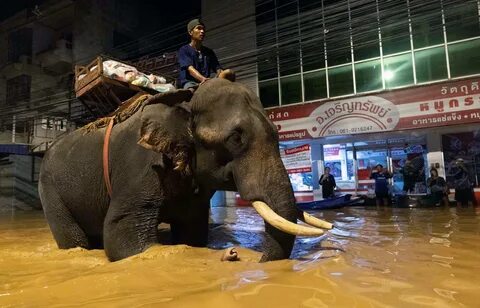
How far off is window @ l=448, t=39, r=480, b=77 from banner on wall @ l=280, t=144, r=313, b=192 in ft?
18.5

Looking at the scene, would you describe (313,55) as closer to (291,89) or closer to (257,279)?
(291,89)

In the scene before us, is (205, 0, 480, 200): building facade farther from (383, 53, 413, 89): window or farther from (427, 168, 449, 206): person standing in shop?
(427, 168, 449, 206): person standing in shop

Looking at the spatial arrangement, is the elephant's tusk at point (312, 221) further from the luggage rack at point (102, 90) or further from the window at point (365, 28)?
the window at point (365, 28)

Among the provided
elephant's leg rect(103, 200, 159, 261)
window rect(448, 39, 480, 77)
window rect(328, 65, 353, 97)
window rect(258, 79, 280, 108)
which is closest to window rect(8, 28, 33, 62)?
window rect(258, 79, 280, 108)

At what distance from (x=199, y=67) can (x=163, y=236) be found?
6.61 ft

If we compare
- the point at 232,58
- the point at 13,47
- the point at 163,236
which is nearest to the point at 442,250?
the point at 163,236

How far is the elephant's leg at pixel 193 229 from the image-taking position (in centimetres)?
373

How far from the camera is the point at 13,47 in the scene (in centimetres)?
2534

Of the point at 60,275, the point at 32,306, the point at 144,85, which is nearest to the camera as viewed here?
the point at 32,306

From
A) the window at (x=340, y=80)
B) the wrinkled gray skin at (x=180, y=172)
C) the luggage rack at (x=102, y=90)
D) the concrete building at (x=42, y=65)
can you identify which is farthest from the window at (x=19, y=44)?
the wrinkled gray skin at (x=180, y=172)

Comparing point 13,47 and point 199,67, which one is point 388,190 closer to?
point 199,67

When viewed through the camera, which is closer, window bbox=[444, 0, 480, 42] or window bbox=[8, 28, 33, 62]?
window bbox=[444, 0, 480, 42]

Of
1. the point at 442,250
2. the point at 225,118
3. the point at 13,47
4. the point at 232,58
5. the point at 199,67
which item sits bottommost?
the point at 442,250

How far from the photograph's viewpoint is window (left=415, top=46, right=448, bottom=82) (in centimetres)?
1290
